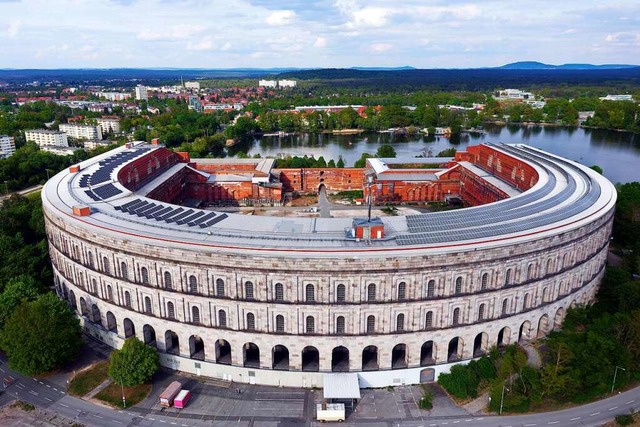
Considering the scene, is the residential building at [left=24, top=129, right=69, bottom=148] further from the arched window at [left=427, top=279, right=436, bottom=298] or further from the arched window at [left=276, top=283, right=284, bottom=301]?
the arched window at [left=427, top=279, right=436, bottom=298]

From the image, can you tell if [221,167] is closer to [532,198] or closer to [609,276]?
[532,198]

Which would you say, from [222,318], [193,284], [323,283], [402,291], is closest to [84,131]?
[193,284]

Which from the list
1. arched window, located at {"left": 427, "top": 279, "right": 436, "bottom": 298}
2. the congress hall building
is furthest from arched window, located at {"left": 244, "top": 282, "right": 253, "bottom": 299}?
arched window, located at {"left": 427, "top": 279, "right": 436, "bottom": 298}

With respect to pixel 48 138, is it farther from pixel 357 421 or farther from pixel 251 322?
pixel 357 421

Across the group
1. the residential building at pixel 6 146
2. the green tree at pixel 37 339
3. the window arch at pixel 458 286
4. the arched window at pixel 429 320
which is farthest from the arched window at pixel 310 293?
the residential building at pixel 6 146

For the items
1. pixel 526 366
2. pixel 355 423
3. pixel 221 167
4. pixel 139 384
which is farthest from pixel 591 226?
pixel 221 167

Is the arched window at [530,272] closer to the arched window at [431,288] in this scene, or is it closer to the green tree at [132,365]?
the arched window at [431,288]
